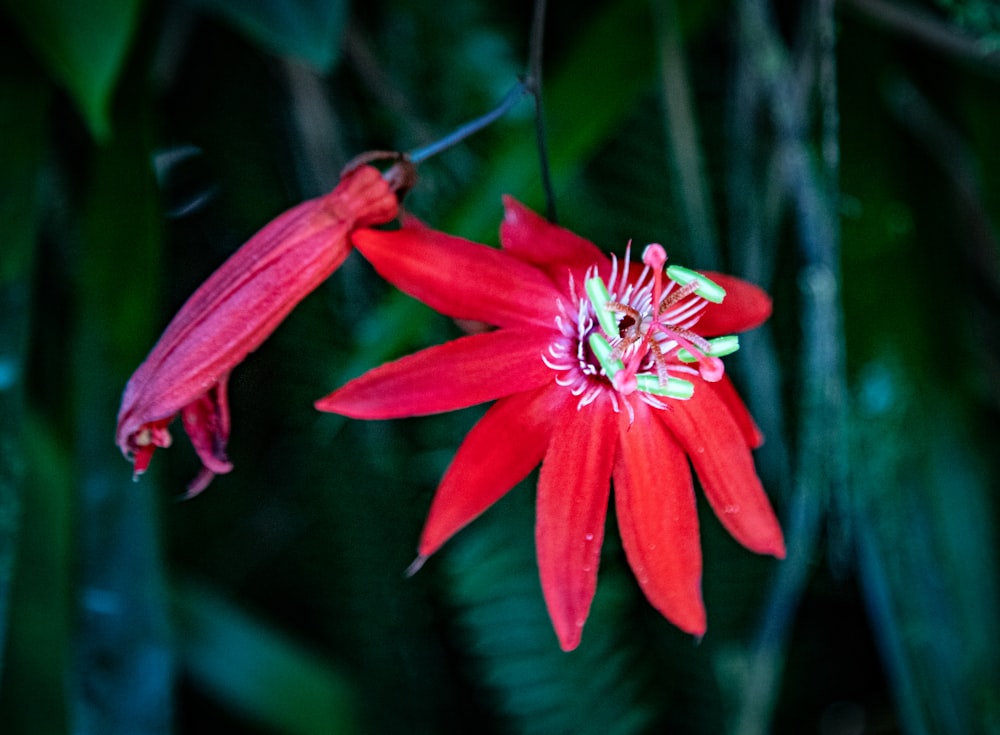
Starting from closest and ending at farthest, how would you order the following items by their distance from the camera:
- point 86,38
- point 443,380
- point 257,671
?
point 443,380, point 86,38, point 257,671

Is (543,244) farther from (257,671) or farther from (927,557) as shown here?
(257,671)

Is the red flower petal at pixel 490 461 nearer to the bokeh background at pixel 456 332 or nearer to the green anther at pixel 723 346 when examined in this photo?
the green anther at pixel 723 346

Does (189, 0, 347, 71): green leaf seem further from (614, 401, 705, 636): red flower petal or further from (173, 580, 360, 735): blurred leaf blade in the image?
(173, 580, 360, 735): blurred leaf blade

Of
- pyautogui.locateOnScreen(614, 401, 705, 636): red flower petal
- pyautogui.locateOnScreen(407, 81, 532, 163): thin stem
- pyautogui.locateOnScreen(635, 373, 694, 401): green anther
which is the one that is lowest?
pyautogui.locateOnScreen(614, 401, 705, 636): red flower petal

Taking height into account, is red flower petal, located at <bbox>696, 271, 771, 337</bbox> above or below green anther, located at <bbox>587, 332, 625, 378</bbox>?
above

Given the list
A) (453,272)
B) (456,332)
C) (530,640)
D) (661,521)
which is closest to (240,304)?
(453,272)

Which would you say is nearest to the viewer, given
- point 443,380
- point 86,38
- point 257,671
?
point 443,380

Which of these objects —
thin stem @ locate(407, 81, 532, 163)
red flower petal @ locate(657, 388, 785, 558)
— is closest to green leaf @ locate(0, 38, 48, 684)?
thin stem @ locate(407, 81, 532, 163)
